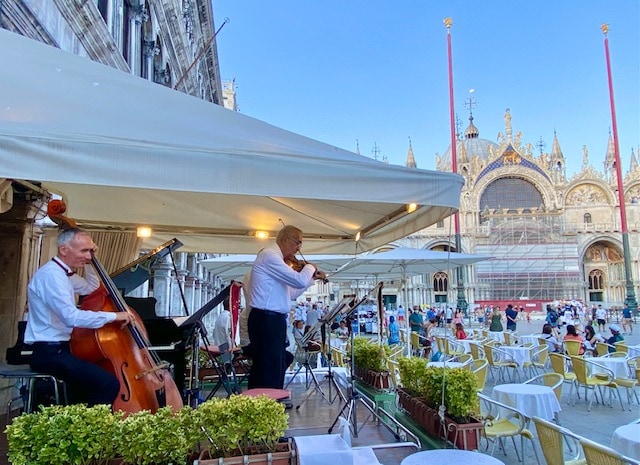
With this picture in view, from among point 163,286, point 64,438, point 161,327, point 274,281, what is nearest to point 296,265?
point 274,281

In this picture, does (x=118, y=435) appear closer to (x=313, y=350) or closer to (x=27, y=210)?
(x=27, y=210)

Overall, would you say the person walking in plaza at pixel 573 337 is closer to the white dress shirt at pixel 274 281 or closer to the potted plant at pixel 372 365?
the potted plant at pixel 372 365

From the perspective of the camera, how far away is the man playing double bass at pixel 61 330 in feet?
8.92

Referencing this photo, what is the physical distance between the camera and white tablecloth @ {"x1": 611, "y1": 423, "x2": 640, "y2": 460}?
141 inches

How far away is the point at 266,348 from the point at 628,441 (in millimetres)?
2959

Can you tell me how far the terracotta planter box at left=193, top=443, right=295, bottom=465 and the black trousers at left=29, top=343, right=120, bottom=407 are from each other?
0.76 metres

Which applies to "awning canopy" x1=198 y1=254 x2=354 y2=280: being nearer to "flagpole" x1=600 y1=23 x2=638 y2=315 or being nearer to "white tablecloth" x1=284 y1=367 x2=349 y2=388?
"white tablecloth" x1=284 y1=367 x2=349 y2=388

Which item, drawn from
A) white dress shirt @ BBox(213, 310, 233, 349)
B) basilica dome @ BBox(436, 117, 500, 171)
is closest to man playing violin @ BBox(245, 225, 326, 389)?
white dress shirt @ BBox(213, 310, 233, 349)

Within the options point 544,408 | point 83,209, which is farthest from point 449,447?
point 83,209

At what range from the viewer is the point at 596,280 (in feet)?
179

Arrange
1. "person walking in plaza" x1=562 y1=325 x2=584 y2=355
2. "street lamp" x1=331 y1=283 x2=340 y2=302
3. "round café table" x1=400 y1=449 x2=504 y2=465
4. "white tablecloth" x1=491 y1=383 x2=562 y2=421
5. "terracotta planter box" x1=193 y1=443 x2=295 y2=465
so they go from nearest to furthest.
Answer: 1. "terracotta planter box" x1=193 y1=443 x2=295 y2=465
2. "round café table" x1=400 y1=449 x2=504 y2=465
3. "white tablecloth" x1=491 y1=383 x2=562 y2=421
4. "person walking in plaza" x1=562 y1=325 x2=584 y2=355
5. "street lamp" x1=331 y1=283 x2=340 y2=302

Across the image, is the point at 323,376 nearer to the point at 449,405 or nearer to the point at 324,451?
the point at 449,405

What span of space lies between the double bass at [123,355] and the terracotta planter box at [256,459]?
0.60m

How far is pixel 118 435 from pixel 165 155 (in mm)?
1406
